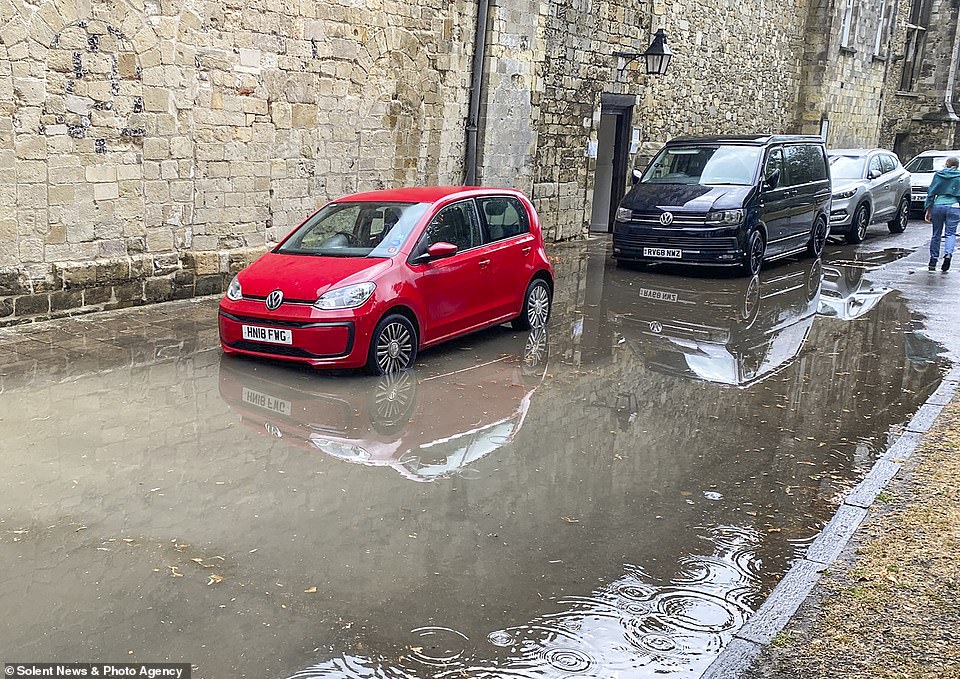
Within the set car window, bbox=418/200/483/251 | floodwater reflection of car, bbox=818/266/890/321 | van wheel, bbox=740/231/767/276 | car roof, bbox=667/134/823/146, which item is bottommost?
floodwater reflection of car, bbox=818/266/890/321

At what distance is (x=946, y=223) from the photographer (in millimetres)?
16281

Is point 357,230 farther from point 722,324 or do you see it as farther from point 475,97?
point 475,97

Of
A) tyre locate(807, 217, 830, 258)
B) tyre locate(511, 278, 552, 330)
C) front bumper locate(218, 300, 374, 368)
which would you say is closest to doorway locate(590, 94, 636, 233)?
tyre locate(807, 217, 830, 258)

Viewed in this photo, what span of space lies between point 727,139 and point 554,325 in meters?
6.53

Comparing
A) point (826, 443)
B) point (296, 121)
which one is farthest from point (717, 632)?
point (296, 121)

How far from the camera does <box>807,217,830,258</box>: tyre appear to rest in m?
17.2

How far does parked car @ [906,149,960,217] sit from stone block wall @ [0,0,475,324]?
17.4 metres

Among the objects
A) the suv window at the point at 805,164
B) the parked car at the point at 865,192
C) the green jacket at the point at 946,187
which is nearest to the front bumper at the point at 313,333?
the suv window at the point at 805,164

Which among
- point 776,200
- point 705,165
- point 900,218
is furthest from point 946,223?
point 900,218

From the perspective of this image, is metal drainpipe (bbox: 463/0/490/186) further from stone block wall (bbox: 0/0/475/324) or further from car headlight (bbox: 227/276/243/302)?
car headlight (bbox: 227/276/243/302)

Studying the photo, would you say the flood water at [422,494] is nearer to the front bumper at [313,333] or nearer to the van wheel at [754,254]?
the front bumper at [313,333]

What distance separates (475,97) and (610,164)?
17.8ft

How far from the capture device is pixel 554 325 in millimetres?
11039

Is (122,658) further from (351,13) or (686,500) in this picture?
(351,13)
